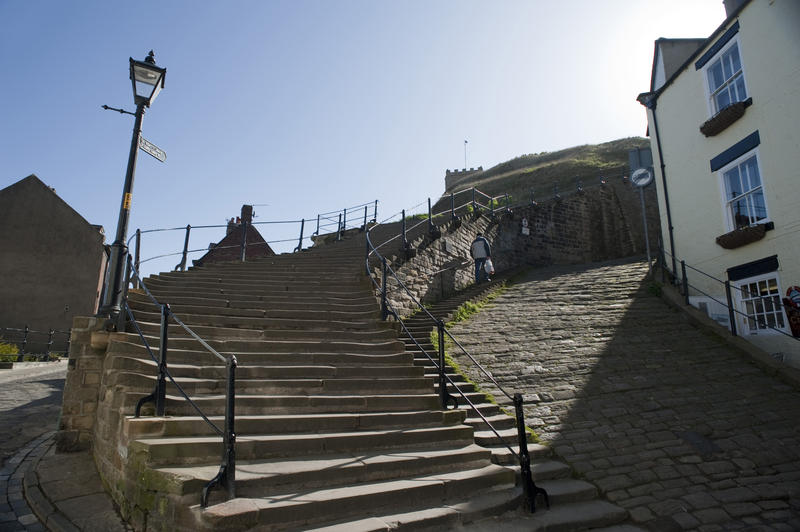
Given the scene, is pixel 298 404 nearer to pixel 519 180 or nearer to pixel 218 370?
pixel 218 370

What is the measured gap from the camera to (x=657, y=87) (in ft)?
44.4

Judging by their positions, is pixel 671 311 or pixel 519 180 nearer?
pixel 671 311

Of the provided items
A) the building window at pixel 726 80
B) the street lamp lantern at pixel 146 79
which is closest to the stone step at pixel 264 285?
the street lamp lantern at pixel 146 79

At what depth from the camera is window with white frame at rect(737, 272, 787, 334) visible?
9.30 meters

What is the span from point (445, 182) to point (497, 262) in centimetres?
4512

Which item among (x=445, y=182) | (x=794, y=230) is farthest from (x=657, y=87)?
(x=445, y=182)

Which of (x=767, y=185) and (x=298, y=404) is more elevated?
(x=767, y=185)

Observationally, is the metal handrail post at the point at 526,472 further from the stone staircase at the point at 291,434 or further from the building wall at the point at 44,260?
the building wall at the point at 44,260

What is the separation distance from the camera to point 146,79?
244 inches

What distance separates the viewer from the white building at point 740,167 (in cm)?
901

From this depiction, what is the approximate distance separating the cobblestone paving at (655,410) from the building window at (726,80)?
15.4ft

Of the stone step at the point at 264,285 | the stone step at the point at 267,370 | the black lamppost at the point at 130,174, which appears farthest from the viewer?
the stone step at the point at 264,285

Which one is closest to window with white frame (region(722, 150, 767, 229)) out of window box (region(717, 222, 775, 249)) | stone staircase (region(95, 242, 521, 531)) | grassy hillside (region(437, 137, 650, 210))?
window box (region(717, 222, 775, 249))

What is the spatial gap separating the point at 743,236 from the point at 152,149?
1063 cm
